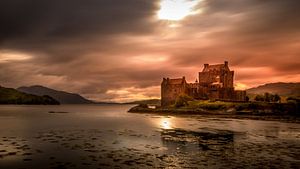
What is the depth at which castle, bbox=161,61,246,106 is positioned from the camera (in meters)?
165

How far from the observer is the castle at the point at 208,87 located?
16541cm

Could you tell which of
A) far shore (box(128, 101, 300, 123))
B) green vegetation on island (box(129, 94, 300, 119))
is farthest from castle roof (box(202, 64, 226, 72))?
far shore (box(128, 101, 300, 123))

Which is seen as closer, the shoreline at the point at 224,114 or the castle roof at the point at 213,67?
the shoreline at the point at 224,114

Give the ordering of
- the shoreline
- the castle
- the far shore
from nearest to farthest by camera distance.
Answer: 1. the shoreline
2. the far shore
3. the castle

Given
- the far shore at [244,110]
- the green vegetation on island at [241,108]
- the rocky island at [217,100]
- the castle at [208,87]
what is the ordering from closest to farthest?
the far shore at [244,110]
the green vegetation on island at [241,108]
the rocky island at [217,100]
the castle at [208,87]

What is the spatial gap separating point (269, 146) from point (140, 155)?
19910mm

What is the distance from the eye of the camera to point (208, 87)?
172 meters

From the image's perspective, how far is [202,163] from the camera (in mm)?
30609

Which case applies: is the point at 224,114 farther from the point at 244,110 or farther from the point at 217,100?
the point at 217,100

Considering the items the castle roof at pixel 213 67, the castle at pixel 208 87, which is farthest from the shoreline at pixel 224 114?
the castle roof at pixel 213 67

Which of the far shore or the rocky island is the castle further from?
the far shore

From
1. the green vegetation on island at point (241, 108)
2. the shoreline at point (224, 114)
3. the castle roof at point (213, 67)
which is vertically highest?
the castle roof at point (213, 67)

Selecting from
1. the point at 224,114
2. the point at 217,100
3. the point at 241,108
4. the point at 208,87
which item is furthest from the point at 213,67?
the point at 224,114

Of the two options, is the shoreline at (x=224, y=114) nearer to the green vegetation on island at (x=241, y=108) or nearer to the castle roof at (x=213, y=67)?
the green vegetation on island at (x=241, y=108)
